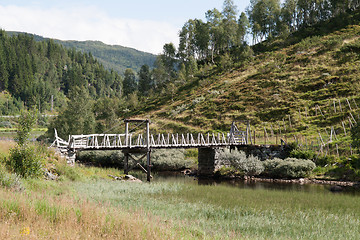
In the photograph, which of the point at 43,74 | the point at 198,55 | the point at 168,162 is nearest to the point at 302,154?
the point at 168,162

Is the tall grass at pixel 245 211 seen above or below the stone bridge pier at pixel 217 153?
below

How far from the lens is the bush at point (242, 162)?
2777 cm

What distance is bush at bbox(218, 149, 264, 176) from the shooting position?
27.8 meters

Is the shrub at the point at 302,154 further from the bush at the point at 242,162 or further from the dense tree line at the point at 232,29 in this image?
the dense tree line at the point at 232,29

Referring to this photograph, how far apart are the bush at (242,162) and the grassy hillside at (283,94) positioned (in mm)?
8577

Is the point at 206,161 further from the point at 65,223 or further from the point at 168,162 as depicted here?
the point at 65,223

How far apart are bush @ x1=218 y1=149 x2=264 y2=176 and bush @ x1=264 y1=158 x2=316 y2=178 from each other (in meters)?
0.97

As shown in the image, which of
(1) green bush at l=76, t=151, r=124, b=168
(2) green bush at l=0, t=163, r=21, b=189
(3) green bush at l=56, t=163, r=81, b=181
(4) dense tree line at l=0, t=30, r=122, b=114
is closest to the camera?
(2) green bush at l=0, t=163, r=21, b=189

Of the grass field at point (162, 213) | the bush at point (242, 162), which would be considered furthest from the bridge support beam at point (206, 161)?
the grass field at point (162, 213)

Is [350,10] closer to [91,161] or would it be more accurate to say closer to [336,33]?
[336,33]

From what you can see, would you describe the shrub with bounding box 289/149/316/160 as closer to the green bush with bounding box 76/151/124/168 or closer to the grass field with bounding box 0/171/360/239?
the grass field with bounding box 0/171/360/239

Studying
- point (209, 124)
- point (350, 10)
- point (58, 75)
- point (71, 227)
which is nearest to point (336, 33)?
point (350, 10)

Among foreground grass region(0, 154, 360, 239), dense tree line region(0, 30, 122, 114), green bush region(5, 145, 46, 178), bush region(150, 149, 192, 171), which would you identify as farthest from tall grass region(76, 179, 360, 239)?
dense tree line region(0, 30, 122, 114)

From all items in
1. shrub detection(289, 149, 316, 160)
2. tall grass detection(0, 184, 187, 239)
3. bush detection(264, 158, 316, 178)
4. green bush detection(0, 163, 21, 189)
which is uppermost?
shrub detection(289, 149, 316, 160)
